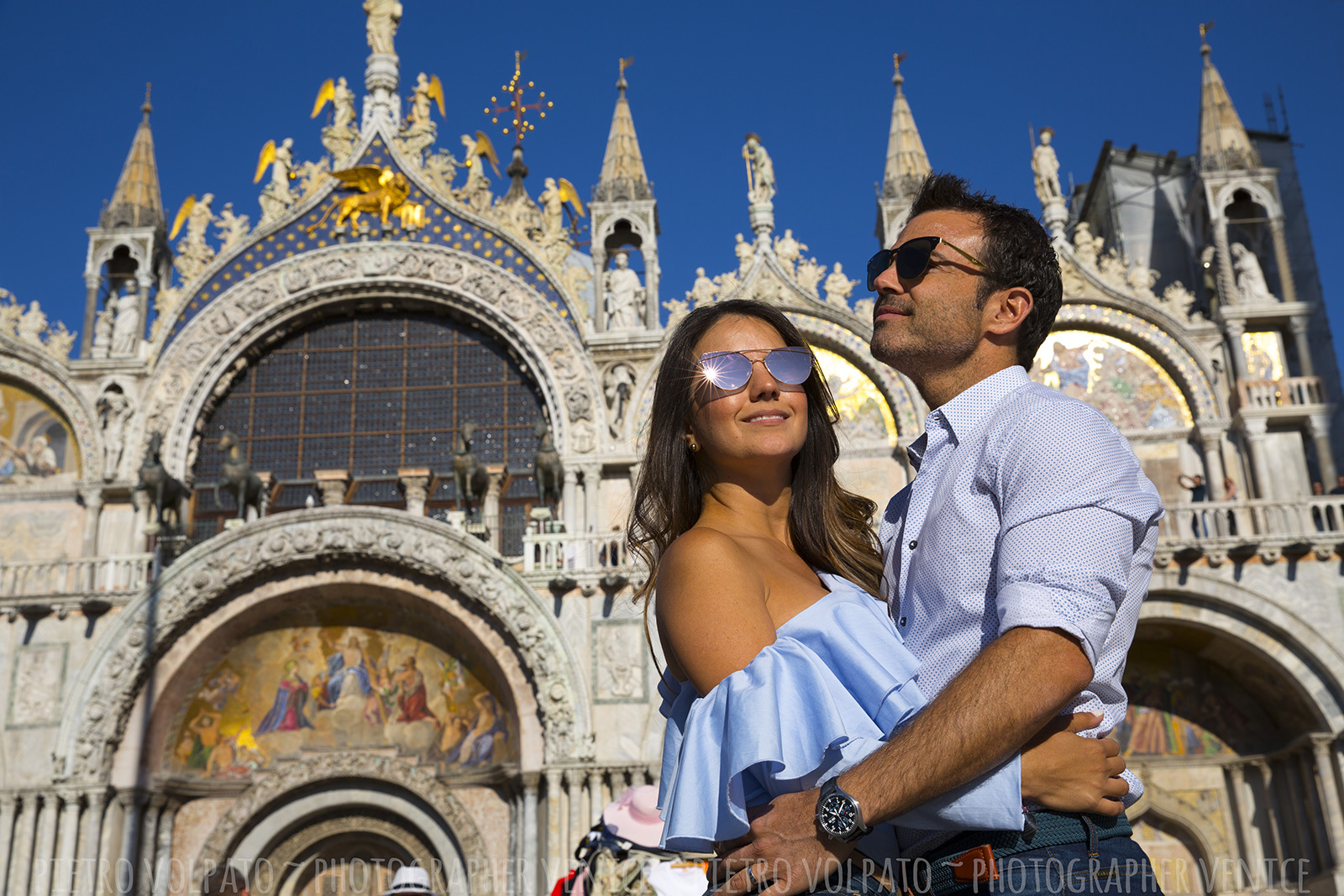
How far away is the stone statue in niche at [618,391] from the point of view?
58.6 ft

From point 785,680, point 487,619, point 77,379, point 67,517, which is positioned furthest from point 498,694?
point 785,680

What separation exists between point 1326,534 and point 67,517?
695 inches

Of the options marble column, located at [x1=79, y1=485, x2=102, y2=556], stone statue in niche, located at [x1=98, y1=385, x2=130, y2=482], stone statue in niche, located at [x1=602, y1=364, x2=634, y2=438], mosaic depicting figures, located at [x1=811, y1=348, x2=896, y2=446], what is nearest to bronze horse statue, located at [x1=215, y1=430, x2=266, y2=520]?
stone statue in niche, located at [x1=98, y1=385, x2=130, y2=482]

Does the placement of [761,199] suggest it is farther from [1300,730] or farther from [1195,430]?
[1300,730]

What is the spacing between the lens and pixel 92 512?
57.2ft

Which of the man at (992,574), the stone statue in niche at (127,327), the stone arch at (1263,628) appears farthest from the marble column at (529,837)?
the man at (992,574)

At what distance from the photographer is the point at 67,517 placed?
17.7 metres

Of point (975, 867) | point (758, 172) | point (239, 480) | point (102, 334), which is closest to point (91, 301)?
point (102, 334)

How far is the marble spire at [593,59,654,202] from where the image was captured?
19156mm

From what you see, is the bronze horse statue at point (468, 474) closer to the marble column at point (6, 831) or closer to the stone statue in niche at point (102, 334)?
the stone statue in niche at point (102, 334)

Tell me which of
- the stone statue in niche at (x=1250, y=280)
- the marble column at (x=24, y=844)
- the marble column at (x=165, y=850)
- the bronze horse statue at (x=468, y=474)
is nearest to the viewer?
the marble column at (x=24, y=844)

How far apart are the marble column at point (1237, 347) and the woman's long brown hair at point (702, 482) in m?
16.8

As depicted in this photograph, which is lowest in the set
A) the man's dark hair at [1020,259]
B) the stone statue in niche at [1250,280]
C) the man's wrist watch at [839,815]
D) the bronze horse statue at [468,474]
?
the man's wrist watch at [839,815]

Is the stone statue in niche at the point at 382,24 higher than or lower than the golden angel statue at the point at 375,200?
higher
